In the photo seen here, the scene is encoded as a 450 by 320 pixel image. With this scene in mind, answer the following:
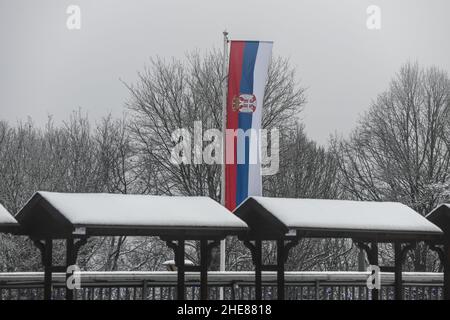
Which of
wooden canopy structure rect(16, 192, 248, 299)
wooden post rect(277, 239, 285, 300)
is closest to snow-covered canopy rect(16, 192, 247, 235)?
wooden canopy structure rect(16, 192, 248, 299)

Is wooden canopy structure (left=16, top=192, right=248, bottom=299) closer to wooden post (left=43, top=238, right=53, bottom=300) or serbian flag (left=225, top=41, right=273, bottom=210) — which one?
wooden post (left=43, top=238, right=53, bottom=300)

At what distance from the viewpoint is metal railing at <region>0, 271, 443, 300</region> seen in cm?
2027

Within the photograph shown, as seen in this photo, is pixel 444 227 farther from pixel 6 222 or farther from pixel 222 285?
pixel 6 222

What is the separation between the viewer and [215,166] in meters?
41.4

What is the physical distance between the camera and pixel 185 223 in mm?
18266

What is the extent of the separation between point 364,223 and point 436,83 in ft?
101

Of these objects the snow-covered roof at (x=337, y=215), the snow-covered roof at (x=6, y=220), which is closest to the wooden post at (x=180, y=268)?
the snow-covered roof at (x=337, y=215)

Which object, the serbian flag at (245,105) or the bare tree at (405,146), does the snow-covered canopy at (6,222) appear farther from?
the bare tree at (405,146)

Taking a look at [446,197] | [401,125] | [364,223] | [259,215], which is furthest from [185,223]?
[401,125]

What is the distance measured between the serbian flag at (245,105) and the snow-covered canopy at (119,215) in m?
7.04

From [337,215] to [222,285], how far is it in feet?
11.7

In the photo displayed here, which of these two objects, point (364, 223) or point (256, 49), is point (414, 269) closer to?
point (256, 49)

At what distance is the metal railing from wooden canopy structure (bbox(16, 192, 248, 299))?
1714mm

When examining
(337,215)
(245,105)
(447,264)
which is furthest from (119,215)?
(245,105)
